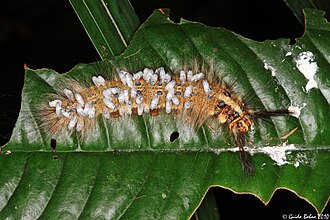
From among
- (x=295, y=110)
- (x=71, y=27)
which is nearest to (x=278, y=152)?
→ (x=295, y=110)

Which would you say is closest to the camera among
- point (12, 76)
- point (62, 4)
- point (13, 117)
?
point (13, 117)

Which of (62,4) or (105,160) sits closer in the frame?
(105,160)

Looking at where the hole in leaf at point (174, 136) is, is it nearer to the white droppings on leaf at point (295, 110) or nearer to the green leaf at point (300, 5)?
the white droppings on leaf at point (295, 110)

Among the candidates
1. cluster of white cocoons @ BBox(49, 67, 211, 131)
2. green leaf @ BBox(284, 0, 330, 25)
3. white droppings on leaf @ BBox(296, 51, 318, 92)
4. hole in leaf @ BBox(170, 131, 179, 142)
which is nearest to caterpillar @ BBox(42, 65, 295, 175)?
cluster of white cocoons @ BBox(49, 67, 211, 131)

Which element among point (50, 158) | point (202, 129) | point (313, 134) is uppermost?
point (50, 158)

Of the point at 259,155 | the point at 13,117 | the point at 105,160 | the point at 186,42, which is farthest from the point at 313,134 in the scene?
the point at 13,117

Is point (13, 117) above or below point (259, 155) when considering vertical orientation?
above

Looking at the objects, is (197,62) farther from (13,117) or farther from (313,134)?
(13,117)
